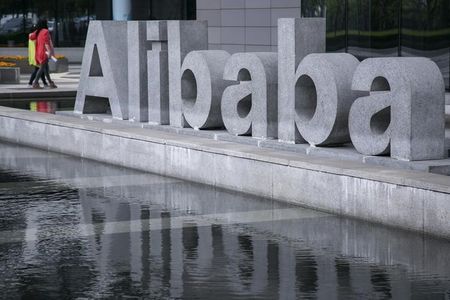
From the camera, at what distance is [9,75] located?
34.8 metres

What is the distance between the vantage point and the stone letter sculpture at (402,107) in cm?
1183

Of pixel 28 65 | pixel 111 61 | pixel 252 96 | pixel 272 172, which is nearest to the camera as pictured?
pixel 272 172

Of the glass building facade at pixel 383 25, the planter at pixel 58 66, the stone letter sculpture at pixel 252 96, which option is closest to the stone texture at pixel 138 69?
the stone letter sculpture at pixel 252 96

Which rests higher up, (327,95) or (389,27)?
(389,27)

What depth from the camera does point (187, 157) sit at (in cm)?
1412

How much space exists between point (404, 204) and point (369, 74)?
7.62 feet

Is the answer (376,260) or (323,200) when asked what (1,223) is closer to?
(323,200)

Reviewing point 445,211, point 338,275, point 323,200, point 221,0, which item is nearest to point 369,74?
point 323,200

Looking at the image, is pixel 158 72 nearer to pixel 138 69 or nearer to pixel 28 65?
pixel 138 69

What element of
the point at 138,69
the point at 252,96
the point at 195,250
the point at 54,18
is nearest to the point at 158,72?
the point at 138,69

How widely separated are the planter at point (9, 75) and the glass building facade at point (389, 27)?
483 inches

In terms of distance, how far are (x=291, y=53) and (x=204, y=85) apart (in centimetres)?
201

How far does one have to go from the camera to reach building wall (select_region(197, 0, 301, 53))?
2764 cm

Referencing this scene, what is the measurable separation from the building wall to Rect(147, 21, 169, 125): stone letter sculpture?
10629mm
